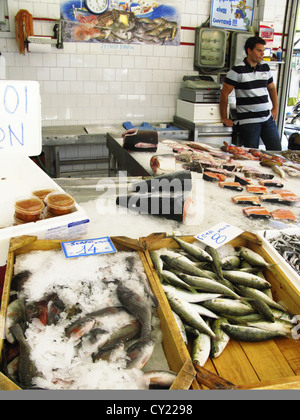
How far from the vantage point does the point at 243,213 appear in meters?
2.40

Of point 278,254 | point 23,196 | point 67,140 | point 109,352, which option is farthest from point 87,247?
point 67,140

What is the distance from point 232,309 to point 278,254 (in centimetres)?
41

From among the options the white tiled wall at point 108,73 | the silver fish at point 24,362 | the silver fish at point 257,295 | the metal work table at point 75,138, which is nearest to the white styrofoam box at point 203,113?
the metal work table at point 75,138

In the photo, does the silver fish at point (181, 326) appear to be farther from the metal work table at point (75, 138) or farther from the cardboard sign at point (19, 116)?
the metal work table at point (75, 138)

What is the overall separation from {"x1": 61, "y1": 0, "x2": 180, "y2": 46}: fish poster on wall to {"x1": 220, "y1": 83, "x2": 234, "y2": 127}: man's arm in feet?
4.36

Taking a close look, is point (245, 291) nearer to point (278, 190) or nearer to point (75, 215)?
point (75, 215)

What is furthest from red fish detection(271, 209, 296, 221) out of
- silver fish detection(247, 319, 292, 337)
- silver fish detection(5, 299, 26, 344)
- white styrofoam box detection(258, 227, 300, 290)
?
silver fish detection(5, 299, 26, 344)

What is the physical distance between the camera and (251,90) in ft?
18.4

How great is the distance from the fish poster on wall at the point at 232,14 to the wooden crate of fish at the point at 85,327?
5.99 metres

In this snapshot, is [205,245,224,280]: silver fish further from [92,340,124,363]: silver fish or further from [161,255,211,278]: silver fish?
[92,340,124,363]: silver fish

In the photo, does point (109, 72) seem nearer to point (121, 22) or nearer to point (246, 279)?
point (121, 22)

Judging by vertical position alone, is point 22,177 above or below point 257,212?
above
